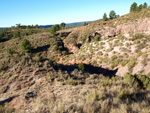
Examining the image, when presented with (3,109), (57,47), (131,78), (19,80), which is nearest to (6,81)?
(19,80)

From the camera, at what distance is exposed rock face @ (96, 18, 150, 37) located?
28.2m

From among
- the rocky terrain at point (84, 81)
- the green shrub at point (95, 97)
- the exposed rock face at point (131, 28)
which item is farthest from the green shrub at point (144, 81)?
the exposed rock face at point (131, 28)

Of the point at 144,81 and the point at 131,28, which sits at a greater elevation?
the point at 131,28

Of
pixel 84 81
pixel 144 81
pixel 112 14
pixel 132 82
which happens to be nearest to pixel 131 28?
pixel 112 14

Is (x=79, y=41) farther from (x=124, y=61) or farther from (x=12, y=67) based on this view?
(x=12, y=67)

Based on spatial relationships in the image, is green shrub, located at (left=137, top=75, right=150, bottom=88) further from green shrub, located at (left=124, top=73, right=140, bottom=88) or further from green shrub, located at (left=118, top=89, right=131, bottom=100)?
green shrub, located at (left=118, top=89, right=131, bottom=100)

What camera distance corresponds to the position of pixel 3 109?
5.61m

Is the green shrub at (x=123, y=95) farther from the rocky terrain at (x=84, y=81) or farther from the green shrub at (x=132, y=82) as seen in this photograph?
the green shrub at (x=132, y=82)

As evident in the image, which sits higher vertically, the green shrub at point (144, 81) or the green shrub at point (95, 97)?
the green shrub at point (95, 97)

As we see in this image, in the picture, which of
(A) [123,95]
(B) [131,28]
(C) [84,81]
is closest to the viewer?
(A) [123,95]

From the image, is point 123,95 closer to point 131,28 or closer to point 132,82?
point 132,82

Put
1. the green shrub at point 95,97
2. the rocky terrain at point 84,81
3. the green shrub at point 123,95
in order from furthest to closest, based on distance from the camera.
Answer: the green shrub at point 123,95 < the green shrub at point 95,97 < the rocky terrain at point 84,81

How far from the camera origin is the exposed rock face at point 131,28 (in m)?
28.2

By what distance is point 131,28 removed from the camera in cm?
3100
